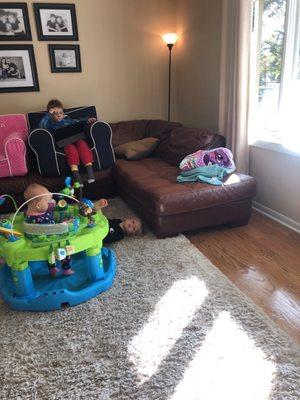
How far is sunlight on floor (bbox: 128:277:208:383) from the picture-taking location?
127 cm

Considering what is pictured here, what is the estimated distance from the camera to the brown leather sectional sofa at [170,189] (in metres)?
2.19

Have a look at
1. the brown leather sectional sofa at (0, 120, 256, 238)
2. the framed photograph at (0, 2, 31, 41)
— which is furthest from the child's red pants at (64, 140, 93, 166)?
the framed photograph at (0, 2, 31, 41)

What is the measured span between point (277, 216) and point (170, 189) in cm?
102

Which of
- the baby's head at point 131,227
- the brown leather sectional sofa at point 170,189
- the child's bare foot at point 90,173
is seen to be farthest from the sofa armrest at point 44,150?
the baby's head at point 131,227

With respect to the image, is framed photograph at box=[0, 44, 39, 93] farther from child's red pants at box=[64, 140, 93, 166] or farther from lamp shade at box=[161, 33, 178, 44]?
lamp shade at box=[161, 33, 178, 44]

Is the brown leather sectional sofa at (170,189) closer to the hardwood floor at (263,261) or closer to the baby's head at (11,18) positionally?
the hardwood floor at (263,261)

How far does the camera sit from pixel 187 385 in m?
1.15

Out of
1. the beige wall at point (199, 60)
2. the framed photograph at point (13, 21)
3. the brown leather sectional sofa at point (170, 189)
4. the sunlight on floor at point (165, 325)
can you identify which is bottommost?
the sunlight on floor at point (165, 325)

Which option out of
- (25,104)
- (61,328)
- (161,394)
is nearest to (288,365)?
(161,394)

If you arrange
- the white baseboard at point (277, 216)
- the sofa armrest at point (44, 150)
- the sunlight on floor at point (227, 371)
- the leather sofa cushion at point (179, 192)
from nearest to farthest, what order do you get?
1. the sunlight on floor at point (227, 371)
2. the leather sofa cushion at point (179, 192)
3. the white baseboard at point (277, 216)
4. the sofa armrest at point (44, 150)

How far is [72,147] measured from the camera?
2848 millimetres

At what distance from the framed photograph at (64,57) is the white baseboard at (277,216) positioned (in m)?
2.67

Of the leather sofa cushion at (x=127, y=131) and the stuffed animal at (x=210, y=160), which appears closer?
→ the stuffed animal at (x=210, y=160)

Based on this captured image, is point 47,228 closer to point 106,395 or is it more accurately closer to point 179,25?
point 106,395
